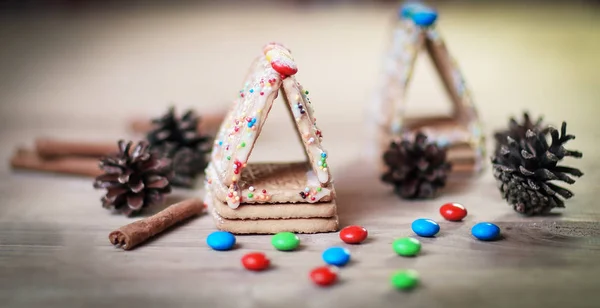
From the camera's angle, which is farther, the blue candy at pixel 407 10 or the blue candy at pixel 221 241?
the blue candy at pixel 407 10

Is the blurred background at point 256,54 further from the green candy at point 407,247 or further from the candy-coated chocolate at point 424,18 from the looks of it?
the green candy at point 407,247

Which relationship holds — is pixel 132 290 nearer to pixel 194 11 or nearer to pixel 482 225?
pixel 482 225

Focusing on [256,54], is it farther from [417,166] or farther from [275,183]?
[275,183]

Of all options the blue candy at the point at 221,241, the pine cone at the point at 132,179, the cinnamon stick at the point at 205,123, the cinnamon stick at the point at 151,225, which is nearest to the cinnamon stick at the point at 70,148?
the cinnamon stick at the point at 205,123

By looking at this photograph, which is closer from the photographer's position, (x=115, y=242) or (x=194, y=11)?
(x=115, y=242)

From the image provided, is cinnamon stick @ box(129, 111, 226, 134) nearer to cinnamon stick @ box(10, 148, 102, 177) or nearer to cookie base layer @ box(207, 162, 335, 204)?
cinnamon stick @ box(10, 148, 102, 177)

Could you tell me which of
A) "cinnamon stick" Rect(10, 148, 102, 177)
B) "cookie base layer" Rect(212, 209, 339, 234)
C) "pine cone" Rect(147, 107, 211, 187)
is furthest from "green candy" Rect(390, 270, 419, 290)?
"cinnamon stick" Rect(10, 148, 102, 177)

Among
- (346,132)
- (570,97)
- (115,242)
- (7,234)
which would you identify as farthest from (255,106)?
(570,97)
